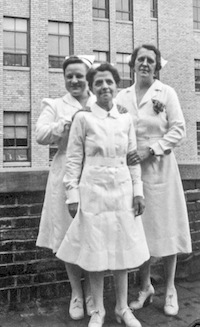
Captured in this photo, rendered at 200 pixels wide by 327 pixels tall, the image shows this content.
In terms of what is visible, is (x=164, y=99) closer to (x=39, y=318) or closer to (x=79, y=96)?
(x=79, y=96)

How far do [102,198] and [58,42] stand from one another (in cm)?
1711

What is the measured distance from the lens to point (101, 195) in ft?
10.1

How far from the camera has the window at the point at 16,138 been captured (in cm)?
1802

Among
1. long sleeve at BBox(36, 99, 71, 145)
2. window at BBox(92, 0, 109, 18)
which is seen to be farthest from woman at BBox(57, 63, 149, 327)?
window at BBox(92, 0, 109, 18)

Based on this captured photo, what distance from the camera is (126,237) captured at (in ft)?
10.1

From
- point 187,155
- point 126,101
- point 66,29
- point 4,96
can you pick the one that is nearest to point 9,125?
point 4,96

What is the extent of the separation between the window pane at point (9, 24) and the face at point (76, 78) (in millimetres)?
16075

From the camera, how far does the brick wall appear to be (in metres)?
3.75

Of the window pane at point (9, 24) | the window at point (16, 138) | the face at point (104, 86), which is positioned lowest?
the face at point (104, 86)

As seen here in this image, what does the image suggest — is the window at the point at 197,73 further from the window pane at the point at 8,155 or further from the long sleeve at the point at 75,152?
the long sleeve at the point at 75,152

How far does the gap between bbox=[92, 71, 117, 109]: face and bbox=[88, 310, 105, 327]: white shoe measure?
58.6 inches

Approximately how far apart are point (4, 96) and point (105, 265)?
624 inches

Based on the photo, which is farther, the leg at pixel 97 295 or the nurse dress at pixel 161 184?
the nurse dress at pixel 161 184

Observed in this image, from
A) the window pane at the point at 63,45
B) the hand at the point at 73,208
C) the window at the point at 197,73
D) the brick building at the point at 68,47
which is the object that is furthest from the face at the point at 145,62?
the window at the point at 197,73
